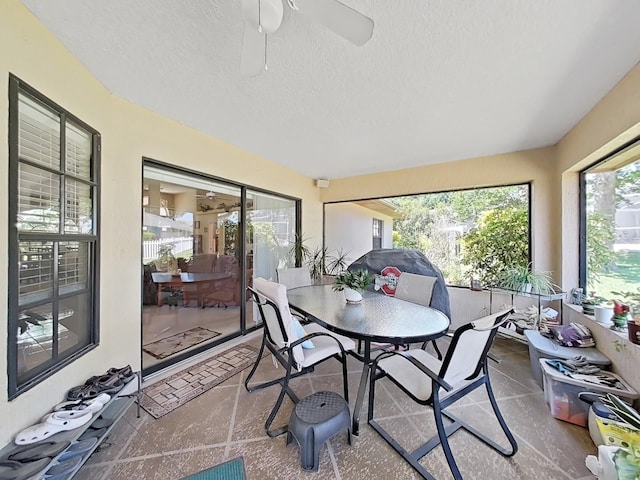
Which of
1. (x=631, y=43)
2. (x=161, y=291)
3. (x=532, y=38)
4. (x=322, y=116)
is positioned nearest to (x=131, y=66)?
(x=322, y=116)

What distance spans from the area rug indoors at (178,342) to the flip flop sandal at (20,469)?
1537mm

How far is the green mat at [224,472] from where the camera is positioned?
4.83 ft

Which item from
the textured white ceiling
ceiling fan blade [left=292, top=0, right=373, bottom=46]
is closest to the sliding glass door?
the textured white ceiling

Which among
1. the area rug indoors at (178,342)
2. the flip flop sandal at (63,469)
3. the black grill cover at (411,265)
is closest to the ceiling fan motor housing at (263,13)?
the flip flop sandal at (63,469)

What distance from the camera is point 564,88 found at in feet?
6.47

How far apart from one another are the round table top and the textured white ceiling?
1.84 metres

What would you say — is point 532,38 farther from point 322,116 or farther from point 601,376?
point 601,376

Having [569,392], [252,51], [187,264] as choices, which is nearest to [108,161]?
[187,264]

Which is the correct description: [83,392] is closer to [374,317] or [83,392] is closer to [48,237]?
[48,237]

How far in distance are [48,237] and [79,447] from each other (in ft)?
4.04

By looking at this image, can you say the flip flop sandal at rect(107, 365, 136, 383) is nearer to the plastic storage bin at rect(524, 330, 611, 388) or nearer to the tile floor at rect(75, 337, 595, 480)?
the tile floor at rect(75, 337, 595, 480)

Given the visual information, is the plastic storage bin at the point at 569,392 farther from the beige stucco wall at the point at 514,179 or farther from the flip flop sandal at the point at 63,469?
the flip flop sandal at the point at 63,469

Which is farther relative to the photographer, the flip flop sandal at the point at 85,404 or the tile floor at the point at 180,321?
the tile floor at the point at 180,321

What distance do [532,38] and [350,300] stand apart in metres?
2.33
